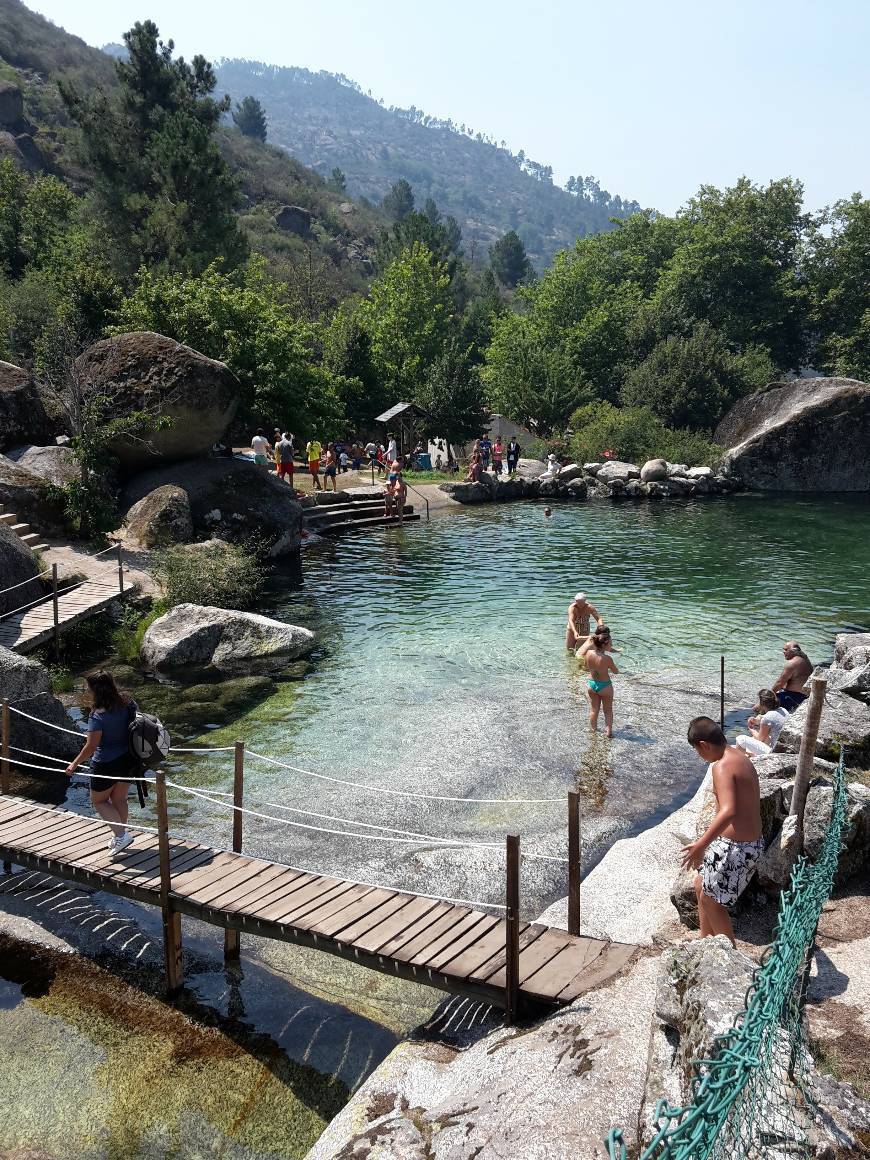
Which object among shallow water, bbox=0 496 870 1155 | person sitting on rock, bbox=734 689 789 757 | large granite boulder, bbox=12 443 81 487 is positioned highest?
large granite boulder, bbox=12 443 81 487

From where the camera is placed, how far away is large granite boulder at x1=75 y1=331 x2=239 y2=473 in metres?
25.1

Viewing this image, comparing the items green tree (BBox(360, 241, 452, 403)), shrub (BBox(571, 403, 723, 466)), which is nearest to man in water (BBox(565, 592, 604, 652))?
shrub (BBox(571, 403, 723, 466))

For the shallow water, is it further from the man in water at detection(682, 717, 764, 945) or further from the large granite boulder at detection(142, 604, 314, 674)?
the man in water at detection(682, 717, 764, 945)

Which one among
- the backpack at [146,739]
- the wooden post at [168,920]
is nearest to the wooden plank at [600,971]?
the wooden post at [168,920]

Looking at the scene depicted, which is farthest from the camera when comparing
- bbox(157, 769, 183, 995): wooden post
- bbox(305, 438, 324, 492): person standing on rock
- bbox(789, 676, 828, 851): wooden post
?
bbox(305, 438, 324, 492): person standing on rock

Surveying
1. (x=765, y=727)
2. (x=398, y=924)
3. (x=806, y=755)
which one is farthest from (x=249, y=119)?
(x=398, y=924)

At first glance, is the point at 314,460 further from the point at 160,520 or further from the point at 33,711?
the point at 33,711

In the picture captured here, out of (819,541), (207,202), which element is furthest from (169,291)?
(819,541)

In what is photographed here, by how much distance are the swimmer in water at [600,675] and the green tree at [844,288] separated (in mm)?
50393

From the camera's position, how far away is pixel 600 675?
1337 centimetres

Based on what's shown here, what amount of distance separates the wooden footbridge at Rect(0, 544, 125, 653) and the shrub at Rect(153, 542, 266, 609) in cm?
104

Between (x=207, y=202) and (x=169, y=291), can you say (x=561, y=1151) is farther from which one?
(x=207, y=202)

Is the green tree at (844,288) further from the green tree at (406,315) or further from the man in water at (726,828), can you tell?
the man in water at (726,828)

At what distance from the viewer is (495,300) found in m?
88.4
